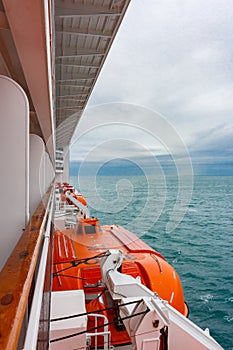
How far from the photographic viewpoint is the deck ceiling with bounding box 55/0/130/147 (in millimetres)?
3047

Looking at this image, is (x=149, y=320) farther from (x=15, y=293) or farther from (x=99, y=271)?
(x=99, y=271)

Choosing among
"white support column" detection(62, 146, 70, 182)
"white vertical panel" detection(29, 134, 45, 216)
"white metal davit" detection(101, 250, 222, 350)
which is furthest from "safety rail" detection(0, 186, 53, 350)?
"white support column" detection(62, 146, 70, 182)

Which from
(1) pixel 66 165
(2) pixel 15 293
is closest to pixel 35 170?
(2) pixel 15 293

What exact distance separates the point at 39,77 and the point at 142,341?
182 centimetres

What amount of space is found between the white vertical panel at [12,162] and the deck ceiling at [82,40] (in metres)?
2.21

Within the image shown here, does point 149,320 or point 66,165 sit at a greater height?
point 66,165

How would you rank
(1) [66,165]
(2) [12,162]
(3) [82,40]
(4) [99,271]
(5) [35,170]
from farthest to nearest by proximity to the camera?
(1) [66,165] → (3) [82,40] → (4) [99,271] → (5) [35,170] → (2) [12,162]

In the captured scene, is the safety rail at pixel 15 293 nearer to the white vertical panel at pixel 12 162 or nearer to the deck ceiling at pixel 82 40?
the white vertical panel at pixel 12 162

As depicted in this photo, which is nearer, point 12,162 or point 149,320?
point 12,162

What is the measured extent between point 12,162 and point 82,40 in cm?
344

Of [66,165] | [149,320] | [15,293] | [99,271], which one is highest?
[66,165]

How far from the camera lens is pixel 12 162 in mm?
1271

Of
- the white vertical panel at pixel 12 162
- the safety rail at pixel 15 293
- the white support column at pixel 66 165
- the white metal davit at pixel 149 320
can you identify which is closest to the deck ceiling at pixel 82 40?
the white vertical panel at pixel 12 162

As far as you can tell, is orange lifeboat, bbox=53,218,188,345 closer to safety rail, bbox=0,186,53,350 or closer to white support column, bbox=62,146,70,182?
safety rail, bbox=0,186,53,350
